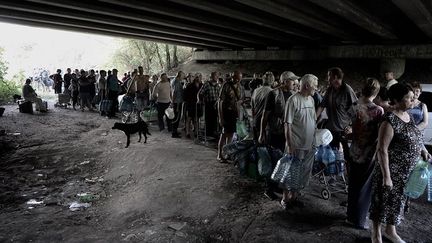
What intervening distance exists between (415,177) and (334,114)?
1959mm

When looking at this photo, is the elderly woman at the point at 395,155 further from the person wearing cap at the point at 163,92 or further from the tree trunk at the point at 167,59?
the tree trunk at the point at 167,59

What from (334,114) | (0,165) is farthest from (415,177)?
(0,165)

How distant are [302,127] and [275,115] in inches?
32.7

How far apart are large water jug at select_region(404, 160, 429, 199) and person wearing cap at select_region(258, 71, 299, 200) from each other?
7.38 feet

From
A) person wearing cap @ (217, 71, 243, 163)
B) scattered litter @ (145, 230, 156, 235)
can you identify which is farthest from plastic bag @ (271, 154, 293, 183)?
person wearing cap @ (217, 71, 243, 163)

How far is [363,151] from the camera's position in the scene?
4.53 meters

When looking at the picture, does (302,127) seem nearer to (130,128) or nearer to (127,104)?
(130,128)

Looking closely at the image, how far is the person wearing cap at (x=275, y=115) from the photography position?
584 cm

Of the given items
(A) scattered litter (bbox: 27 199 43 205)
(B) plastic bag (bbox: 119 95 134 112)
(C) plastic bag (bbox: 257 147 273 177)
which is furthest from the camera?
(B) plastic bag (bbox: 119 95 134 112)

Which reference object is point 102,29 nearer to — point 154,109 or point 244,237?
point 154,109

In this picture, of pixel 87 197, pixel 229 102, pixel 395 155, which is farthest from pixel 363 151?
pixel 87 197

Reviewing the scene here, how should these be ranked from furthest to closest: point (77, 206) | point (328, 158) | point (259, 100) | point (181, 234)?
point (77, 206) < point (259, 100) < point (328, 158) < point (181, 234)

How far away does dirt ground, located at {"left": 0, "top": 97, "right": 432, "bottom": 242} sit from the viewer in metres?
4.94

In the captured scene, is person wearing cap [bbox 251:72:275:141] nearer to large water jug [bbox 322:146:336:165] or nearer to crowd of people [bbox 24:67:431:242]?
crowd of people [bbox 24:67:431:242]
